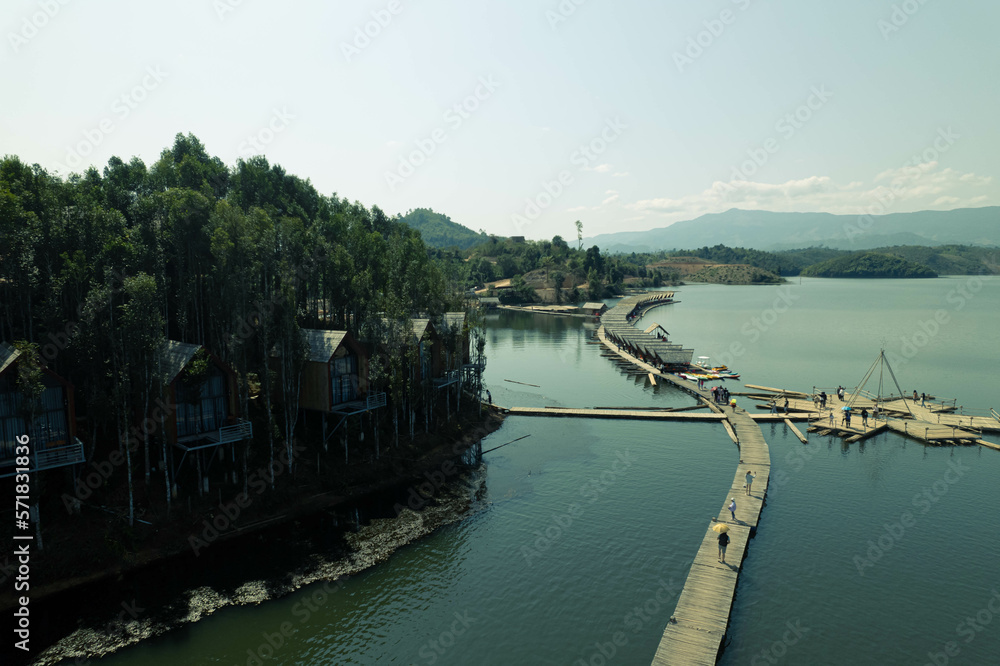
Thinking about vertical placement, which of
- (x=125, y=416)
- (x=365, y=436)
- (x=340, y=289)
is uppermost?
(x=340, y=289)

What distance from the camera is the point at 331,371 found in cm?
4034

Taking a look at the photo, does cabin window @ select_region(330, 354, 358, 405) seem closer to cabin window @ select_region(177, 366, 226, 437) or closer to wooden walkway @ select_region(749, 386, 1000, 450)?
cabin window @ select_region(177, 366, 226, 437)

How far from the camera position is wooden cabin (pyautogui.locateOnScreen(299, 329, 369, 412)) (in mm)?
40062

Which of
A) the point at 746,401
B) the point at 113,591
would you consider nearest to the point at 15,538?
the point at 113,591

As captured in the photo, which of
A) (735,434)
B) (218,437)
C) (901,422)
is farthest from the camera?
(901,422)

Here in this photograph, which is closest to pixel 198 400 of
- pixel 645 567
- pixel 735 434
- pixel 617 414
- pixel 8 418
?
pixel 8 418

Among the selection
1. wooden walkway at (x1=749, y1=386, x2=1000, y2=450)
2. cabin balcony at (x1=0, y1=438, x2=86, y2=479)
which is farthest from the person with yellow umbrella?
→ cabin balcony at (x1=0, y1=438, x2=86, y2=479)

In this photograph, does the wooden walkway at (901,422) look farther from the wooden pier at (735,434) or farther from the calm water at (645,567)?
the calm water at (645,567)

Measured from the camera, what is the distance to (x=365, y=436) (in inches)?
1727

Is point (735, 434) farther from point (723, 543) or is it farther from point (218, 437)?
point (218, 437)

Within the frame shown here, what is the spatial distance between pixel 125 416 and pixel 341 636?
1651 centimetres

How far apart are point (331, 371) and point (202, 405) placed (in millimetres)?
8645

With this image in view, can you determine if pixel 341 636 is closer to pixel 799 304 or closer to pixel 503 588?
pixel 503 588

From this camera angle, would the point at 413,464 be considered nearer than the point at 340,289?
Yes
